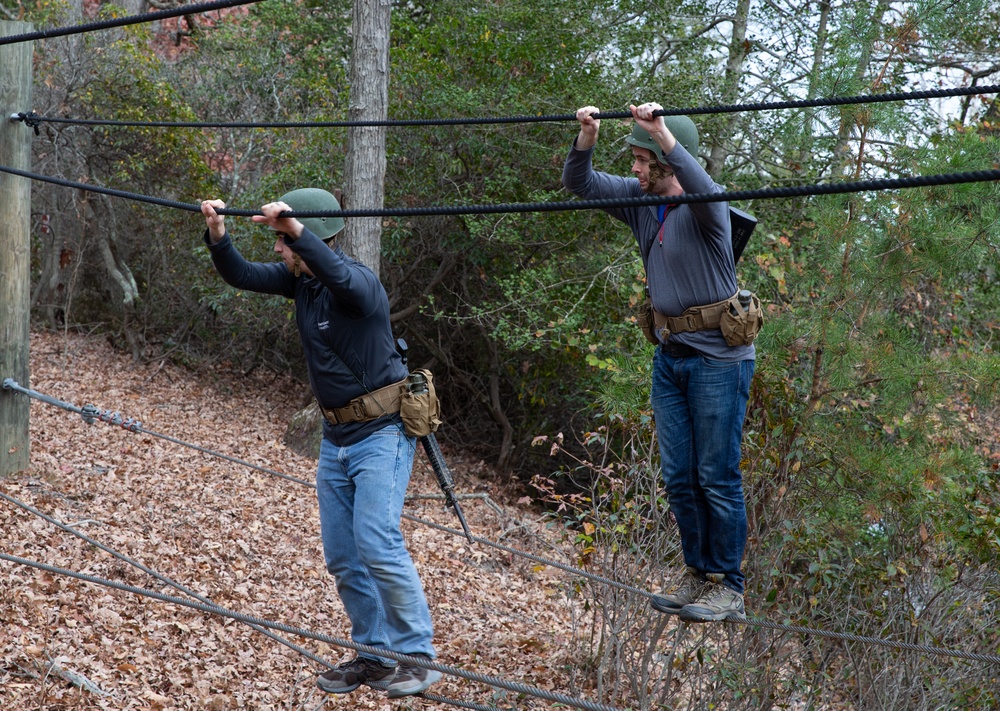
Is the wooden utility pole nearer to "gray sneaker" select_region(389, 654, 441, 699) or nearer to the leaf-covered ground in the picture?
the leaf-covered ground

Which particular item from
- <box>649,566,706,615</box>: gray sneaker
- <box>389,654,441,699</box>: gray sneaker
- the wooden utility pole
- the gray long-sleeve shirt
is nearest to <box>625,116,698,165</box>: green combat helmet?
the gray long-sleeve shirt

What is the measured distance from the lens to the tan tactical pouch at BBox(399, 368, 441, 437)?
3.66 m

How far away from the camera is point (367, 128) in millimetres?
9109

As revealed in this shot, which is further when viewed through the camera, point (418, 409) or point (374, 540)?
point (418, 409)

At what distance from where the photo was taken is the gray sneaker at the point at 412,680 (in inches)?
142

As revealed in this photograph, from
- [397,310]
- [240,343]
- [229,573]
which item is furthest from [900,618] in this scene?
[240,343]

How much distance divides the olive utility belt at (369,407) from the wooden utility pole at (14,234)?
3.59 metres

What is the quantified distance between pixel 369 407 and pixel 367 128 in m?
6.03

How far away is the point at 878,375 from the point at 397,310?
7.29 meters

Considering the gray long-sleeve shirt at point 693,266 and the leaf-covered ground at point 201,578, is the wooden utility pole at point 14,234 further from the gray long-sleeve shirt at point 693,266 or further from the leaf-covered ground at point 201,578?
the gray long-sleeve shirt at point 693,266

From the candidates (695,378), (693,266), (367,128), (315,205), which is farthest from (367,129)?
(695,378)

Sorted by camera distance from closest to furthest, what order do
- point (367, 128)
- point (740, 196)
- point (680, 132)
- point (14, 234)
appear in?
point (740, 196) → point (680, 132) → point (14, 234) → point (367, 128)

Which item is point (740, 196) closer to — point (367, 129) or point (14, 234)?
point (14, 234)

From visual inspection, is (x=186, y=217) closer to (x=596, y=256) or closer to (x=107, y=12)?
(x=107, y=12)
